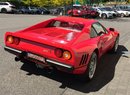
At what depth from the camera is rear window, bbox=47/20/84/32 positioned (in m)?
6.34

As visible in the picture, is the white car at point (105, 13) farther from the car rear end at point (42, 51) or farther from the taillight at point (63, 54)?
the taillight at point (63, 54)

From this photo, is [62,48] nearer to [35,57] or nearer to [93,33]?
[35,57]

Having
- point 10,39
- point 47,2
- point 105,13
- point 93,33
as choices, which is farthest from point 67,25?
point 47,2

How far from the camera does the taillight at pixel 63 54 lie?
474 cm

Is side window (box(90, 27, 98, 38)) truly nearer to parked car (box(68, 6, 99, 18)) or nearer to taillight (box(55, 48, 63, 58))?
taillight (box(55, 48, 63, 58))

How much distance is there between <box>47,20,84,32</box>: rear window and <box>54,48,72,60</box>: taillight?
1.59 meters

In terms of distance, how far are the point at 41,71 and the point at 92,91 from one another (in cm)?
148

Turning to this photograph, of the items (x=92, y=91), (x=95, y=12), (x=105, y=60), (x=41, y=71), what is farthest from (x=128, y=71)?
(x=95, y=12)

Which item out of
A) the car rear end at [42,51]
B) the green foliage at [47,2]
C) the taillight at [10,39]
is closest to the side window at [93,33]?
the car rear end at [42,51]

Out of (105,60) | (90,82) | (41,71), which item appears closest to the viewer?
(90,82)

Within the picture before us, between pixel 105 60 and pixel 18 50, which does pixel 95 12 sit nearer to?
pixel 105 60

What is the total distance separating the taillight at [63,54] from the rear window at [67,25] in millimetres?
1590

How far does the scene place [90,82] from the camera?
5605 millimetres

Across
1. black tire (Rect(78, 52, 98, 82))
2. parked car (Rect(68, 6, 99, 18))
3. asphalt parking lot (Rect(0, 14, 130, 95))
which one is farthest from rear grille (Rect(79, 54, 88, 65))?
parked car (Rect(68, 6, 99, 18))
